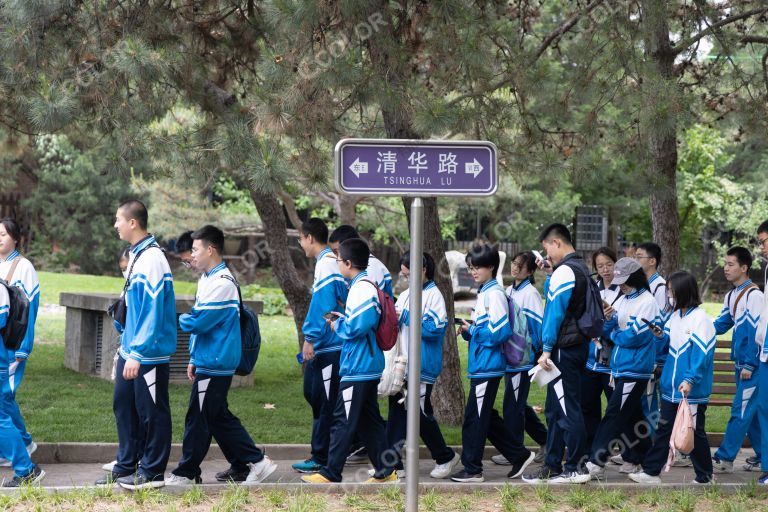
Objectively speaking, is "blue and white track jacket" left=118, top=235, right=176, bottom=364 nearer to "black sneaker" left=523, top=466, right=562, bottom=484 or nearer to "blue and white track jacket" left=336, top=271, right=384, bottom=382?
"blue and white track jacket" left=336, top=271, right=384, bottom=382

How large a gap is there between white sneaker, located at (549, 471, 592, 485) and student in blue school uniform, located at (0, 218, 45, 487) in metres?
3.54

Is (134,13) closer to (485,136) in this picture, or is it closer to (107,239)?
(485,136)

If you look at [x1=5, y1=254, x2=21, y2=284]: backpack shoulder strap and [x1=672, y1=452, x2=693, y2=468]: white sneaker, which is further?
[x1=672, y1=452, x2=693, y2=468]: white sneaker

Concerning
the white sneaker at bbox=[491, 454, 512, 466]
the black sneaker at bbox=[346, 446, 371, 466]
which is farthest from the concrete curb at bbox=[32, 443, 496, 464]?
the white sneaker at bbox=[491, 454, 512, 466]

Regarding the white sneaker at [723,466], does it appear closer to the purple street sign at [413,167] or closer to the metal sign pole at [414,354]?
the metal sign pole at [414,354]

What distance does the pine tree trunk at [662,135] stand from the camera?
24.8 feet

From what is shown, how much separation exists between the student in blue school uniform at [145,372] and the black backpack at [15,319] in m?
0.71

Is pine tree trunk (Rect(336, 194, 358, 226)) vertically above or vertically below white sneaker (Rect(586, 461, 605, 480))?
above

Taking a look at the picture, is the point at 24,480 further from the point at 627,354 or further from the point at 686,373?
the point at 686,373

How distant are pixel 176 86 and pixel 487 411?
4680 mm

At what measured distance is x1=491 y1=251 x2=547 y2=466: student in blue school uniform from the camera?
738cm

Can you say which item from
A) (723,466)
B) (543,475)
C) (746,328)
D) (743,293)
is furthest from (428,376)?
(743,293)

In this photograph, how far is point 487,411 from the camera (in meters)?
7.07

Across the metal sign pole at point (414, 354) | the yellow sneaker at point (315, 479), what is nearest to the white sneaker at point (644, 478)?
the yellow sneaker at point (315, 479)
